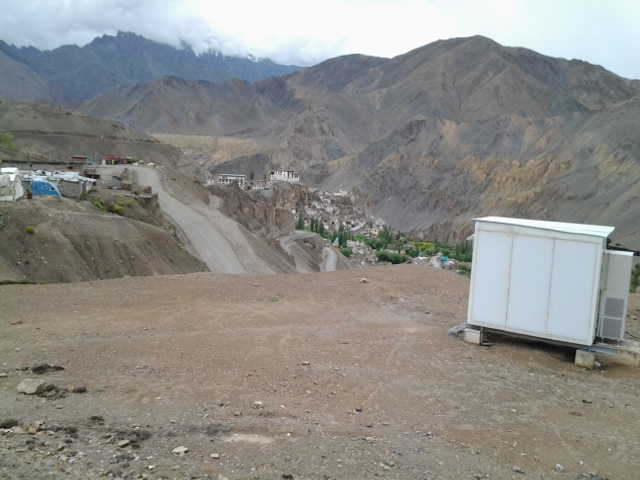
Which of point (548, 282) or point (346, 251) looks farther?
point (346, 251)

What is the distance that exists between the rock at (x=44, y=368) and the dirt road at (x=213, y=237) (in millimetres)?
20023

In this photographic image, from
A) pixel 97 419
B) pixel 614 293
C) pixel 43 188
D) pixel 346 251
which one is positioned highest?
pixel 43 188

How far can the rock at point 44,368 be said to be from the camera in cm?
849

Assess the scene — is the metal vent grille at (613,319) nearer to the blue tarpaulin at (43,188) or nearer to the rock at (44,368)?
the rock at (44,368)

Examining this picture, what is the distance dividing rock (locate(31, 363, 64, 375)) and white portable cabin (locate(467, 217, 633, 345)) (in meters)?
7.48

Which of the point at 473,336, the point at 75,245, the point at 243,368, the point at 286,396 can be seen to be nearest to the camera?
the point at 286,396

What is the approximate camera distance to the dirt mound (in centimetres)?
1781

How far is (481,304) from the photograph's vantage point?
11.4 m

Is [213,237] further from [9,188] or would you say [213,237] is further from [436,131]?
[436,131]

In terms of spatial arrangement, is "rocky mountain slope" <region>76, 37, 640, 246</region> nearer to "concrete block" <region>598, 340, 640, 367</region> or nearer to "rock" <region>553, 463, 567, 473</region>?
"concrete block" <region>598, 340, 640, 367</region>

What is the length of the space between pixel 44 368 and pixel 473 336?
300 inches

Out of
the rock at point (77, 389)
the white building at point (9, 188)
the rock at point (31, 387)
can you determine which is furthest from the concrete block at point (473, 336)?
the white building at point (9, 188)

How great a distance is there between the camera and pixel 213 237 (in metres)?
32.7

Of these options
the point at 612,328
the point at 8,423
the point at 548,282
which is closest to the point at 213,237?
the point at 548,282
